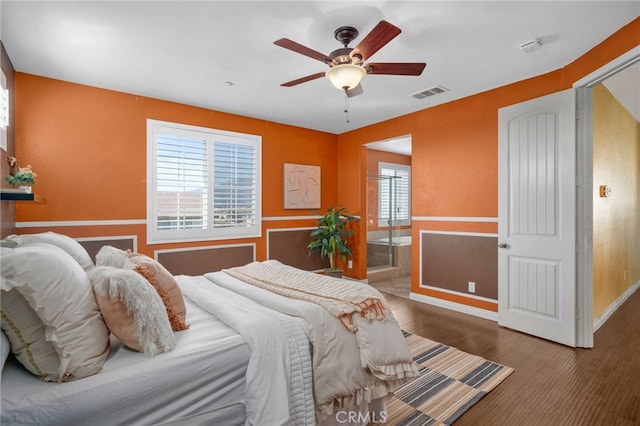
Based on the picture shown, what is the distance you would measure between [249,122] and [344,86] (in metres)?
2.71

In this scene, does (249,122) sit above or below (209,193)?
above

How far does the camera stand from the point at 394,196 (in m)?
6.68

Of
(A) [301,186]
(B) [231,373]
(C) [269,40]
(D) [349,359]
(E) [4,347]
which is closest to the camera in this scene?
(E) [4,347]

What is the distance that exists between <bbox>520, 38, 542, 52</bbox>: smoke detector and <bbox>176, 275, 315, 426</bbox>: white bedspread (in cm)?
288

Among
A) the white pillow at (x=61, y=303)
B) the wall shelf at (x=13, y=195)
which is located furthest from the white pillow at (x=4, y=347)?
the wall shelf at (x=13, y=195)

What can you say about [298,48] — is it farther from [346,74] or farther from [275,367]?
[275,367]

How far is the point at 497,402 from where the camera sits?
2.13m

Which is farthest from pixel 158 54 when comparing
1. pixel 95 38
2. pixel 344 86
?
pixel 344 86

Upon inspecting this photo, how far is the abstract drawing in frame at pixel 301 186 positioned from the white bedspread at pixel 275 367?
3.37m

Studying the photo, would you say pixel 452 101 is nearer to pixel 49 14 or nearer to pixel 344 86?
pixel 344 86

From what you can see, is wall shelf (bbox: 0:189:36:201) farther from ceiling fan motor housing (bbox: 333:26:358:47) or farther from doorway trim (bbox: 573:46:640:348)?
doorway trim (bbox: 573:46:640:348)

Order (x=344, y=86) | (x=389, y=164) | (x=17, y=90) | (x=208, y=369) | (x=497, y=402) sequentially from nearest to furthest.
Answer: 1. (x=208, y=369)
2. (x=497, y=402)
3. (x=344, y=86)
4. (x=17, y=90)
5. (x=389, y=164)

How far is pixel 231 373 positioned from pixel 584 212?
10.7 feet

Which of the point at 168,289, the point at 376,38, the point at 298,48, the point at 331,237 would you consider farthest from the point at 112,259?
the point at 331,237
